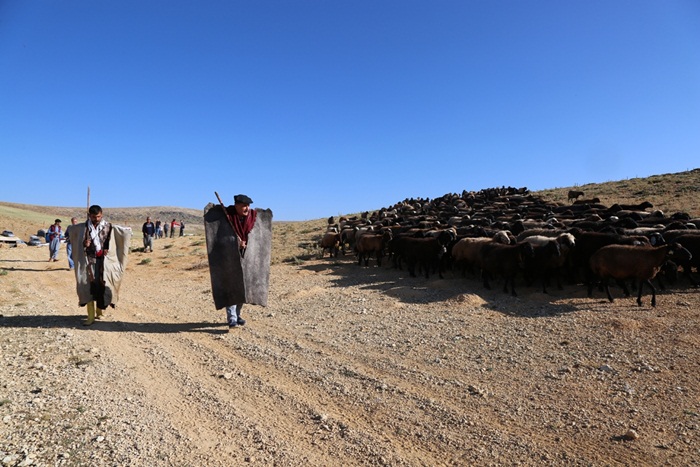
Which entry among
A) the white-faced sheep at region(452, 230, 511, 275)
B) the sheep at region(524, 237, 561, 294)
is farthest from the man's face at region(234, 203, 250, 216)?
the sheep at region(524, 237, 561, 294)

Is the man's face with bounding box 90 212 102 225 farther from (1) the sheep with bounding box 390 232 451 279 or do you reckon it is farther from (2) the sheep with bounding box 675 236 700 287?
(2) the sheep with bounding box 675 236 700 287

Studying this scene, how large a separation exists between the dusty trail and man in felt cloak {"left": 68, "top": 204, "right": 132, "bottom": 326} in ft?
1.50

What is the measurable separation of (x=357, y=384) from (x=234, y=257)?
12.1 feet

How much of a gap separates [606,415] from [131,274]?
1661cm

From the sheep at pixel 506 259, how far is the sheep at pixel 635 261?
5.28 feet

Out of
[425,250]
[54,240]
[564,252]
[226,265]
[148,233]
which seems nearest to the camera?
[226,265]

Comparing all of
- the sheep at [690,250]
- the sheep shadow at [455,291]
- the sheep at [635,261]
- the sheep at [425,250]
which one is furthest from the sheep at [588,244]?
the sheep at [425,250]

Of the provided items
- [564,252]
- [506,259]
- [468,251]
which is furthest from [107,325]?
[564,252]

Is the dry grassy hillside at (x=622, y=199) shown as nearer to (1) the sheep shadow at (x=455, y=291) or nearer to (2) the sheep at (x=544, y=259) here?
(1) the sheep shadow at (x=455, y=291)

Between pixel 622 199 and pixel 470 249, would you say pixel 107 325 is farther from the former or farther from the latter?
pixel 622 199

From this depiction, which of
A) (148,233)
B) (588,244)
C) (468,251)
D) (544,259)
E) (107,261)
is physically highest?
(148,233)

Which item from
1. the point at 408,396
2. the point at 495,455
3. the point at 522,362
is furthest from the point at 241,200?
the point at 495,455

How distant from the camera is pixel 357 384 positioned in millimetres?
5164

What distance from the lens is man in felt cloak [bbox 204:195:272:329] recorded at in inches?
305
